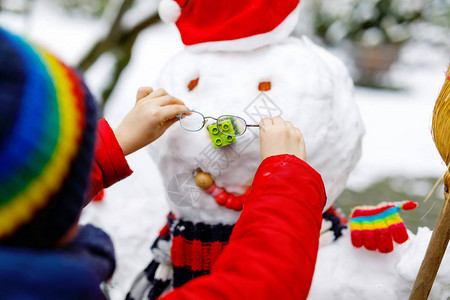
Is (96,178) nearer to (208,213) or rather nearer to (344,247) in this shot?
(208,213)

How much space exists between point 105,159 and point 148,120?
0.11 m

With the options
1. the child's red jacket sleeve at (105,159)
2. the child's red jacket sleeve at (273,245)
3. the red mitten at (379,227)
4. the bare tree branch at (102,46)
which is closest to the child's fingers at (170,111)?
the child's red jacket sleeve at (105,159)

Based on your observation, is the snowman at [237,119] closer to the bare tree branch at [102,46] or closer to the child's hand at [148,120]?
the child's hand at [148,120]

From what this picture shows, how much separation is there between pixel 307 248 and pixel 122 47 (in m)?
Answer: 2.00

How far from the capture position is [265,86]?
750 millimetres

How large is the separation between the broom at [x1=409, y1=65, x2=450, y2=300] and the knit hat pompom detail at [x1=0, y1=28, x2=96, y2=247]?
51 centimetres

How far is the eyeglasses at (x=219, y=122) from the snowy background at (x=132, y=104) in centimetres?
18

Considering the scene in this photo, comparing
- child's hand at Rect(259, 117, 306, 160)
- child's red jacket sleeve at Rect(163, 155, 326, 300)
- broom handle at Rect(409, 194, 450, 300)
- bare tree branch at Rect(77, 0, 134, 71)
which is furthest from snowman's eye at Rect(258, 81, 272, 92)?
bare tree branch at Rect(77, 0, 134, 71)

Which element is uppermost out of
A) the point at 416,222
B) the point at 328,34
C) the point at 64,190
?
the point at 64,190

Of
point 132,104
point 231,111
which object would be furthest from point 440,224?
point 132,104

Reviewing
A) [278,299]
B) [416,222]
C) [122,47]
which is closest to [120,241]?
[278,299]

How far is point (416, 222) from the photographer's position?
46.3 inches

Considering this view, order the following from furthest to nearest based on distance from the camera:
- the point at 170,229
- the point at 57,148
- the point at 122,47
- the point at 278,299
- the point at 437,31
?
the point at 437,31
the point at 122,47
the point at 170,229
the point at 278,299
the point at 57,148

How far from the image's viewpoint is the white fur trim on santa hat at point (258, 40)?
766mm
